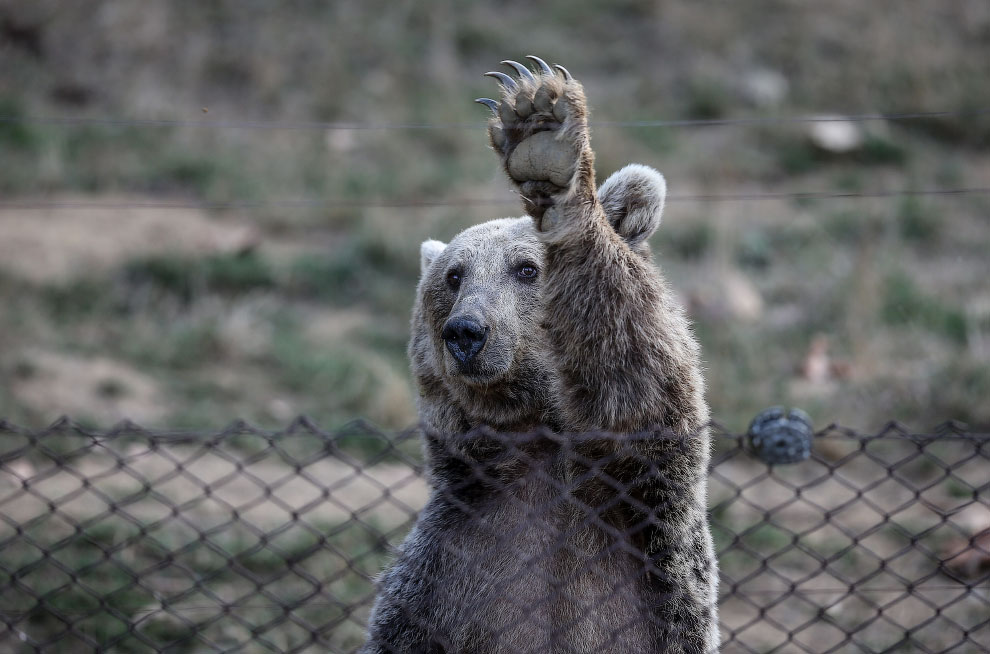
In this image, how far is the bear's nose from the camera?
3.42m

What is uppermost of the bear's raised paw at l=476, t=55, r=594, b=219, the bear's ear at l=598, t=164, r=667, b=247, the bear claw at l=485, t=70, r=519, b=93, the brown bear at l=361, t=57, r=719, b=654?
the bear claw at l=485, t=70, r=519, b=93

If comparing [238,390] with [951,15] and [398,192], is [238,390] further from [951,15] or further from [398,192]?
[951,15]

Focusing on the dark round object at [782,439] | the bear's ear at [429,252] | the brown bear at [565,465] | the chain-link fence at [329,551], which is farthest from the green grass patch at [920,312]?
the dark round object at [782,439]

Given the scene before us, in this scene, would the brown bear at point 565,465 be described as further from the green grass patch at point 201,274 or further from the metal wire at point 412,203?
the green grass patch at point 201,274

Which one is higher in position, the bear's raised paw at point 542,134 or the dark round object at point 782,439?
the bear's raised paw at point 542,134

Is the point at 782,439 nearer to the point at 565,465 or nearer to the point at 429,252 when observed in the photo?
the point at 565,465

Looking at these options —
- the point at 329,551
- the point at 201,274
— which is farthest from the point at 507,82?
the point at 201,274

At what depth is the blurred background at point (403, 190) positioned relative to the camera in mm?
7695

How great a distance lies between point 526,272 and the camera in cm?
381

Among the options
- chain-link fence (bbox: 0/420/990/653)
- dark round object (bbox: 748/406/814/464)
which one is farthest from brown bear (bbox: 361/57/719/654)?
chain-link fence (bbox: 0/420/990/653)

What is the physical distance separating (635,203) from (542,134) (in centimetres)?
91

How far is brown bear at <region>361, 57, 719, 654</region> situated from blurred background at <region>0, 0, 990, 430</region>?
8.74 feet

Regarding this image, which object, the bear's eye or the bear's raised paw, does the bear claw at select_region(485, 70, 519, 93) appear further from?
the bear's eye

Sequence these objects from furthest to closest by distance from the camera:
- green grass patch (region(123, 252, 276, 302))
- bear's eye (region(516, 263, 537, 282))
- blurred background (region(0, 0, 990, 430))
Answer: green grass patch (region(123, 252, 276, 302)) < blurred background (region(0, 0, 990, 430)) < bear's eye (region(516, 263, 537, 282))
